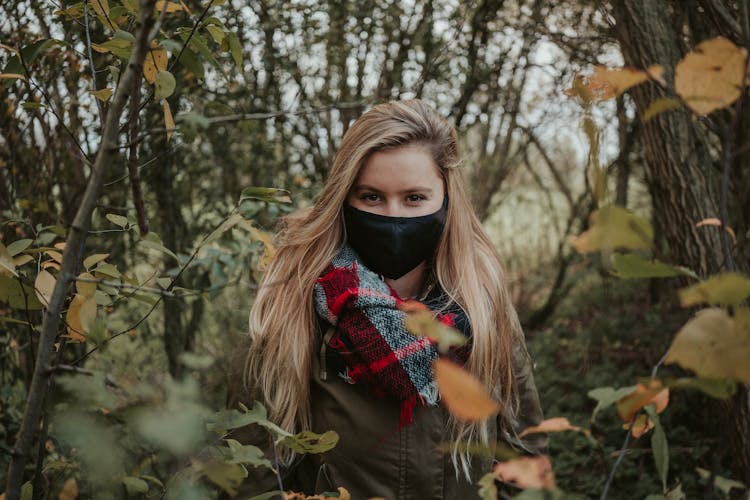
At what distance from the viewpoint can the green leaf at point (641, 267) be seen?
2.11 feet

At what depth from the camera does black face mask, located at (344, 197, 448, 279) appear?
179 centimetres

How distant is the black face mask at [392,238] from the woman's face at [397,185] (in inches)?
1.0

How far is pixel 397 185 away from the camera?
1.80 m

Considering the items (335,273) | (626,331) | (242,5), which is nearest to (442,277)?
(335,273)

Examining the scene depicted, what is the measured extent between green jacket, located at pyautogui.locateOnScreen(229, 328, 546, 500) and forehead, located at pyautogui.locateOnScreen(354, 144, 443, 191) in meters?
0.56

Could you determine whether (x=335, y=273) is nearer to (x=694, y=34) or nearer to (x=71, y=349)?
(x=71, y=349)

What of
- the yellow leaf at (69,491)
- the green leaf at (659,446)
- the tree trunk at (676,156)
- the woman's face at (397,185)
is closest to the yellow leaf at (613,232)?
the green leaf at (659,446)

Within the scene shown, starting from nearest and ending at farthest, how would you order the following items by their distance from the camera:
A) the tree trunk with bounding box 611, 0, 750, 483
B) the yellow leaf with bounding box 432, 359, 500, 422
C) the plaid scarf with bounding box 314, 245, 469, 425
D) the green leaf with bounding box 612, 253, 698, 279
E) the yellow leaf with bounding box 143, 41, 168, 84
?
the yellow leaf with bounding box 432, 359, 500, 422
the green leaf with bounding box 612, 253, 698, 279
the yellow leaf with bounding box 143, 41, 168, 84
the plaid scarf with bounding box 314, 245, 469, 425
the tree trunk with bounding box 611, 0, 750, 483

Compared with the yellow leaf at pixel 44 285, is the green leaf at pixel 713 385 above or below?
below

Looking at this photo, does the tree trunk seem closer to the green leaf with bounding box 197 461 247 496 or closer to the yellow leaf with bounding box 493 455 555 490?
the yellow leaf with bounding box 493 455 555 490

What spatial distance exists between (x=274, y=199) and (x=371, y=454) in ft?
2.87

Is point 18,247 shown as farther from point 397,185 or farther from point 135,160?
point 397,185

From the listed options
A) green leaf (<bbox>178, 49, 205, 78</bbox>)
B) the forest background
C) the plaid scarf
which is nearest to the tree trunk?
the forest background

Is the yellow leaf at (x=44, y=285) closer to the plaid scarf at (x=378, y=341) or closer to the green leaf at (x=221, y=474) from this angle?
the green leaf at (x=221, y=474)
